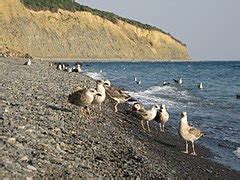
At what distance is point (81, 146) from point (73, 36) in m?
110

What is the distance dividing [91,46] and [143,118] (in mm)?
110840

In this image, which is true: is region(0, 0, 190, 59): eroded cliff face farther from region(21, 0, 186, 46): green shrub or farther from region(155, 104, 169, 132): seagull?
region(155, 104, 169, 132): seagull

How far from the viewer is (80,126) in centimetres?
1180

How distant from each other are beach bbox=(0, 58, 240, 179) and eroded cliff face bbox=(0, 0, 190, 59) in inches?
2867

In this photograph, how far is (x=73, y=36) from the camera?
11794cm

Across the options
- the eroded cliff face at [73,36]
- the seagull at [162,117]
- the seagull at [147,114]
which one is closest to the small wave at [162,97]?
the seagull at [162,117]

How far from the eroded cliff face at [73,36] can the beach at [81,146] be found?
239ft

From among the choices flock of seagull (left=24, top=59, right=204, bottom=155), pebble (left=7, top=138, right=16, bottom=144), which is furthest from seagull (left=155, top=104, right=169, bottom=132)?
pebble (left=7, top=138, right=16, bottom=144)

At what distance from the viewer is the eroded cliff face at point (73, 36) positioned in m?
96.2

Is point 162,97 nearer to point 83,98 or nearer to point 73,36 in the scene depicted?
point 83,98

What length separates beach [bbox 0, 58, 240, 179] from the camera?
7.46 m

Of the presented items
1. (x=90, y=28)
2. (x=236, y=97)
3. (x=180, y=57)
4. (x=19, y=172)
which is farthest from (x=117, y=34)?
(x=19, y=172)

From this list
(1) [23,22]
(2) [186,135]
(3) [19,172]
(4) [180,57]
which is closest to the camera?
(3) [19,172]

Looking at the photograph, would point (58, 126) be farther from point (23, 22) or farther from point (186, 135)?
point (23, 22)
